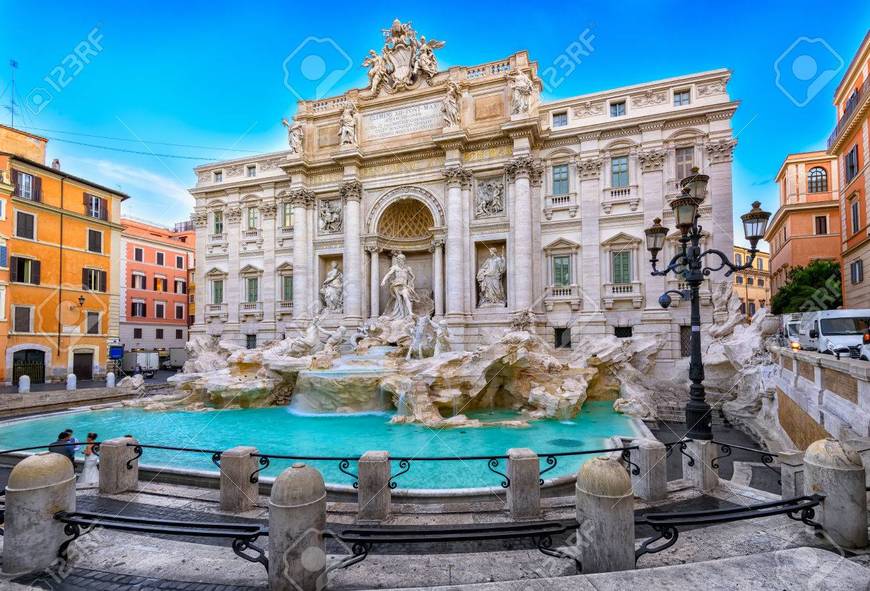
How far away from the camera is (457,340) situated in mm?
21203

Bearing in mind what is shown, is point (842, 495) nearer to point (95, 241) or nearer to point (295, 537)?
point (295, 537)

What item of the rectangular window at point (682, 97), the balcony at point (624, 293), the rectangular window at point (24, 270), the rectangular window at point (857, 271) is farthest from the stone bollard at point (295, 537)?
the rectangular window at point (24, 270)

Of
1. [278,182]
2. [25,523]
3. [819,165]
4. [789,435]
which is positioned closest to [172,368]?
[278,182]

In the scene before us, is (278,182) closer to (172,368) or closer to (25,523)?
(172,368)

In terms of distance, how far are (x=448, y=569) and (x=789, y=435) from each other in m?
11.5

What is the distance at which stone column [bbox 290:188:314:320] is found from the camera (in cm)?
2550

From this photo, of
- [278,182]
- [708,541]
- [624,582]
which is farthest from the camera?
[278,182]

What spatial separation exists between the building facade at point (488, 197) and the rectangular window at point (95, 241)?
1092 centimetres

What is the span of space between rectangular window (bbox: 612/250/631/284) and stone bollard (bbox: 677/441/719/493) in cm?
1551

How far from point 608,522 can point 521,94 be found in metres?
21.5

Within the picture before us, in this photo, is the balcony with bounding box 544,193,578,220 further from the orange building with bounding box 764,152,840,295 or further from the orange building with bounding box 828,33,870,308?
the orange building with bounding box 764,152,840,295

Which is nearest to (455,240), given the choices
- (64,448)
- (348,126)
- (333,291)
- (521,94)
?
(521,94)

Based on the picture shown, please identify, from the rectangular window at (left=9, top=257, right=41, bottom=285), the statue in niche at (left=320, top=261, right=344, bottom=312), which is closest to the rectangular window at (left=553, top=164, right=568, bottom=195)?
the statue in niche at (left=320, top=261, right=344, bottom=312)

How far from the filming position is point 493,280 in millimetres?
22000
